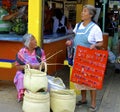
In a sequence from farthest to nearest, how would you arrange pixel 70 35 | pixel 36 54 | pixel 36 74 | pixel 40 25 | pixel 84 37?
1. pixel 70 35
2. pixel 40 25
3. pixel 36 54
4. pixel 84 37
5. pixel 36 74

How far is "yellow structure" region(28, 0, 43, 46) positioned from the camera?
6188 mm

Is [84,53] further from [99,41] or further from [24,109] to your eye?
[24,109]

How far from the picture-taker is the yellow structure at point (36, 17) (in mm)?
6188

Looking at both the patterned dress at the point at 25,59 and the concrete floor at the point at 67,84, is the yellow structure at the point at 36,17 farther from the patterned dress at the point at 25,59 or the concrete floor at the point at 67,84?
the concrete floor at the point at 67,84

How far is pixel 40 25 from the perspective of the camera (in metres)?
6.27

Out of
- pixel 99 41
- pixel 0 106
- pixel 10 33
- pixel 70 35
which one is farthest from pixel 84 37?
pixel 70 35

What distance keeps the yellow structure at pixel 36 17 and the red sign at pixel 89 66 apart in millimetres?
1112

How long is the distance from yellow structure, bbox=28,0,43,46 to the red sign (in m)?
1.11

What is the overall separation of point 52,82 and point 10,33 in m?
2.11

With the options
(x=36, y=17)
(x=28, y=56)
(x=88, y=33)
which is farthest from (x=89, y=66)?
(x=36, y=17)

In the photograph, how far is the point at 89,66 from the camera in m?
5.33

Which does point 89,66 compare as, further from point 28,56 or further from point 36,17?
point 36,17

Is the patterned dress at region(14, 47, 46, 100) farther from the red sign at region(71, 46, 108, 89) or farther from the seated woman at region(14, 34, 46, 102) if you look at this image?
the red sign at region(71, 46, 108, 89)

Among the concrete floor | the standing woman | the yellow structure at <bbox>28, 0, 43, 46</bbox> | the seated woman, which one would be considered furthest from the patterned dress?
the standing woman
